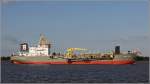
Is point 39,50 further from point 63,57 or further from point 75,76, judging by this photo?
point 75,76

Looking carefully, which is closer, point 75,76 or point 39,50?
point 75,76

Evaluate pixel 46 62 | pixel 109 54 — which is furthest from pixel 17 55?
pixel 109 54

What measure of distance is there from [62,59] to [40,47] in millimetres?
3584

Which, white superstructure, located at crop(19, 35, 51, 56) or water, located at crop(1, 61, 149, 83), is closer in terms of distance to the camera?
water, located at crop(1, 61, 149, 83)

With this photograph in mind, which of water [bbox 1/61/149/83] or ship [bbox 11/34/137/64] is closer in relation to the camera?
water [bbox 1/61/149/83]

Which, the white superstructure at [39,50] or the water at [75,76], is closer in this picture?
the water at [75,76]

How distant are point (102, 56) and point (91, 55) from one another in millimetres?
1376

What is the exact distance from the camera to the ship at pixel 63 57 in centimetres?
4684

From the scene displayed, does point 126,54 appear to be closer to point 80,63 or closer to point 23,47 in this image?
point 80,63

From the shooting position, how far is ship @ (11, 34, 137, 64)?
154ft

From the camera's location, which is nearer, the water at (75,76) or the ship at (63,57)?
the water at (75,76)

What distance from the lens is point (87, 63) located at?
4803cm

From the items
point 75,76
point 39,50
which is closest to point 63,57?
point 39,50

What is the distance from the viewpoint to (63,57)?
48.2m
